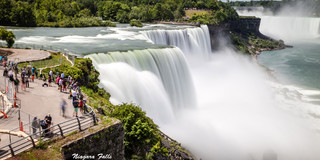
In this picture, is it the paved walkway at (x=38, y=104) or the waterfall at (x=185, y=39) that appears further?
the waterfall at (x=185, y=39)

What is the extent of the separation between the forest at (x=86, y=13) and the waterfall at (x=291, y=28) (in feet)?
98.9

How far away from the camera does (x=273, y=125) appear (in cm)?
2941

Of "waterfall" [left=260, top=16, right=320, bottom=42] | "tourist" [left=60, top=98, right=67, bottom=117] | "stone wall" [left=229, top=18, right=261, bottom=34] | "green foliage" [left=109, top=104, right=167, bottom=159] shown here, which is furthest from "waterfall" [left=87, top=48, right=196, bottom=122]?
"waterfall" [left=260, top=16, right=320, bottom=42]

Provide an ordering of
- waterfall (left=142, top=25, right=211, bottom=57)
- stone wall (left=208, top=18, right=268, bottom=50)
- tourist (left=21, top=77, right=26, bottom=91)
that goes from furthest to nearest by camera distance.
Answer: stone wall (left=208, top=18, right=268, bottom=50), waterfall (left=142, top=25, right=211, bottom=57), tourist (left=21, top=77, right=26, bottom=91)

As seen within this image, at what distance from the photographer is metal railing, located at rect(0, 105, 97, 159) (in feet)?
31.8

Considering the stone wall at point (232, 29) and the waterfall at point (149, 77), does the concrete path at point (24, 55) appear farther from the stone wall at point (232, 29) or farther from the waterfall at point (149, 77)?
the stone wall at point (232, 29)

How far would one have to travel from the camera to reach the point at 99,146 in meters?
11.6

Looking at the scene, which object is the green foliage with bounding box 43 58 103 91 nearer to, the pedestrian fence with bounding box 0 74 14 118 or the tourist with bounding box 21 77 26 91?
the tourist with bounding box 21 77 26 91

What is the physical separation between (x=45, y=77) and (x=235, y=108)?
22717 millimetres

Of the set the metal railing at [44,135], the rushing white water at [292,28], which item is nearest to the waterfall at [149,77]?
the metal railing at [44,135]

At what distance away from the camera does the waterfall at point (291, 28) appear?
110188 mm

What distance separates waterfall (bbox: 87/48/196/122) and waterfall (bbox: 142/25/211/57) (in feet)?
47.1

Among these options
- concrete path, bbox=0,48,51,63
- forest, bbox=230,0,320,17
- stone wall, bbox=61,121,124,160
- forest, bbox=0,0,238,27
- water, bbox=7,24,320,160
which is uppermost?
forest, bbox=230,0,320,17

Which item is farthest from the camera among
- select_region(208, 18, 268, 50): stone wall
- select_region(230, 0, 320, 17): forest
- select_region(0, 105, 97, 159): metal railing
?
select_region(230, 0, 320, 17): forest
